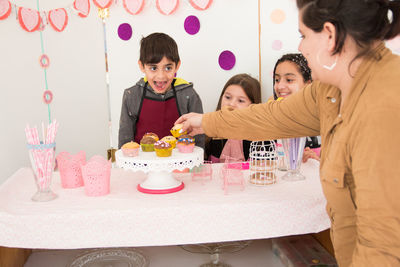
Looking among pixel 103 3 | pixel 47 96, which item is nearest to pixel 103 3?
pixel 103 3

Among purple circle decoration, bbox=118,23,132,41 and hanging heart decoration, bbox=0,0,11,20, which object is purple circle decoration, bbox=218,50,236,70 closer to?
purple circle decoration, bbox=118,23,132,41

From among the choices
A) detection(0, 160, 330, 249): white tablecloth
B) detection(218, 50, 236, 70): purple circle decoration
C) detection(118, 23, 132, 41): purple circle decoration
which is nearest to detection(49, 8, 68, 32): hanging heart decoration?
detection(118, 23, 132, 41): purple circle decoration

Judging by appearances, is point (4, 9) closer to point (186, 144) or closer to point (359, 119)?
point (186, 144)

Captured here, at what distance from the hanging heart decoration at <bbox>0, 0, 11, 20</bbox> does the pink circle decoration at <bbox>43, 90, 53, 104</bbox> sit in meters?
0.48

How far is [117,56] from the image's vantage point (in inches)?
86.1

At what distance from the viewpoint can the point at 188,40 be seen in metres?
2.20

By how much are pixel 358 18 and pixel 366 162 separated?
29 cm

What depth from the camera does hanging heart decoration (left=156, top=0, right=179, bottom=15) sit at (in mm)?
2131

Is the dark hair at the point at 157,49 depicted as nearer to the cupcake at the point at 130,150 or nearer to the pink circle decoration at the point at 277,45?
the cupcake at the point at 130,150

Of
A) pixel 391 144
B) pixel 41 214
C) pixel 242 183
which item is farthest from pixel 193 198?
pixel 391 144

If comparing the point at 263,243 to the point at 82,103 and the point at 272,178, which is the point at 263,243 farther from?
the point at 82,103

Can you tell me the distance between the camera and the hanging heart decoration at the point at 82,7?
2.11 metres

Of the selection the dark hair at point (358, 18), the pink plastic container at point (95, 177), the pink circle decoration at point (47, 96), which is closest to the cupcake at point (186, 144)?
the pink plastic container at point (95, 177)

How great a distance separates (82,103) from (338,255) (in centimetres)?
187
